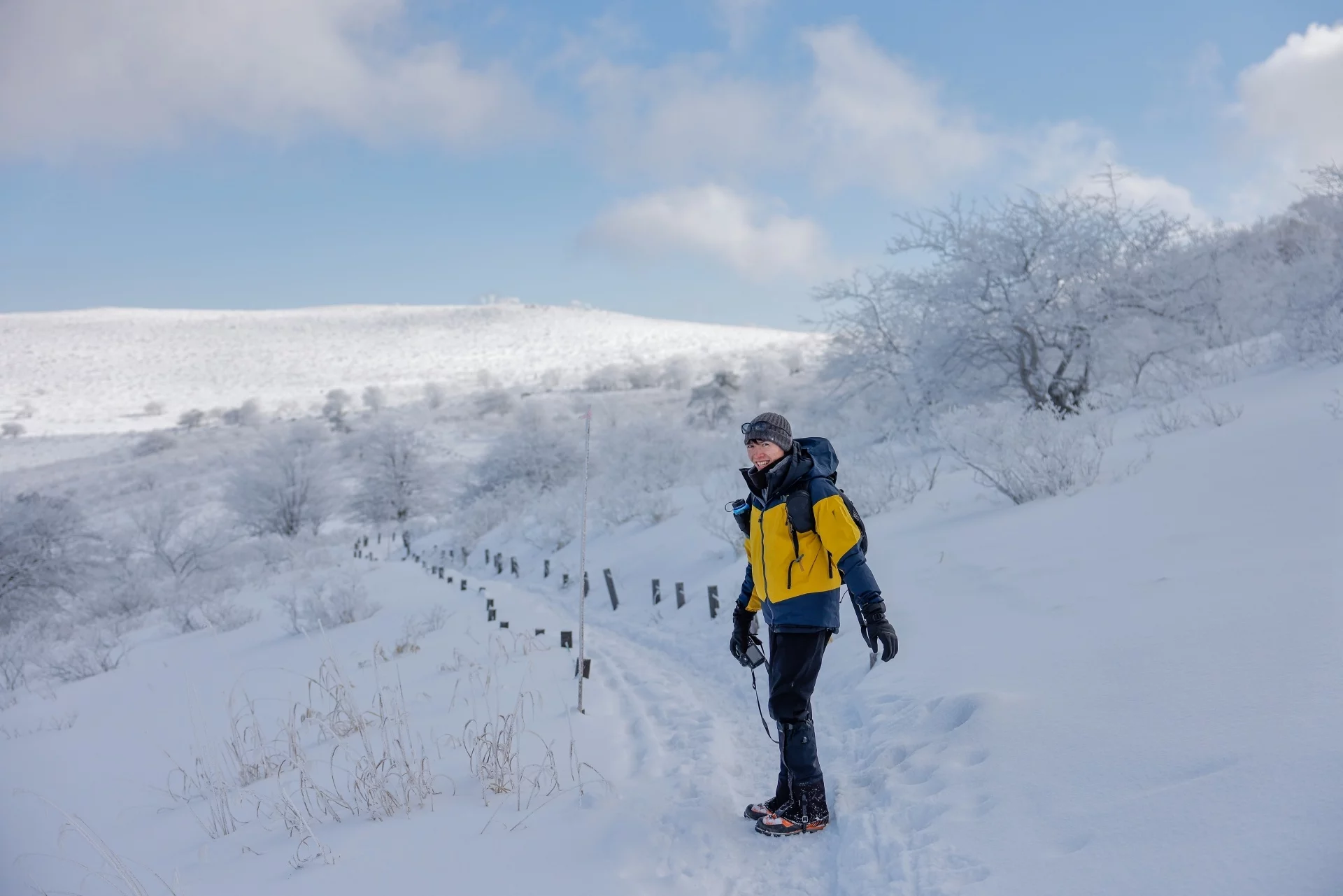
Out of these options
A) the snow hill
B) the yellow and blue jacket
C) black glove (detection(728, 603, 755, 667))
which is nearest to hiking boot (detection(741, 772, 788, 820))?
black glove (detection(728, 603, 755, 667))

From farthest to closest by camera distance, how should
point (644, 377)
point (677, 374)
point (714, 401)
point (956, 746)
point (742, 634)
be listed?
point (644, 377)
point (677, 374)
point (714, 401)
point (742, 634)
point (956, 746)

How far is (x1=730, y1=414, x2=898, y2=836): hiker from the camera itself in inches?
128

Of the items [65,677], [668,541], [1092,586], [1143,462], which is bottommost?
[65,677]

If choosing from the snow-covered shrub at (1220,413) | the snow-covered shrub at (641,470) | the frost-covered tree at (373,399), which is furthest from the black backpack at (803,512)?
the frost-covered tree at (373,399)

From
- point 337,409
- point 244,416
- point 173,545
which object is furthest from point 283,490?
point 244,416

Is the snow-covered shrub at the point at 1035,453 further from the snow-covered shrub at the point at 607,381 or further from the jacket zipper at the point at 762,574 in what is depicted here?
the snow-covered shrub at the point at 607,381

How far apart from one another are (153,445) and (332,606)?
1906 inches

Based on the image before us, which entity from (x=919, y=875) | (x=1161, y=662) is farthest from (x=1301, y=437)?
(x=919, y=875)

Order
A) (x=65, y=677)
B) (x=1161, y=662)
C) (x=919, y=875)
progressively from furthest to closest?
(x=65, y=677) < (x=1161, y=662) < (x=919, y=875)

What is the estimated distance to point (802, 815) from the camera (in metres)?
3.46

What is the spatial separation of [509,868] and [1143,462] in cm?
828

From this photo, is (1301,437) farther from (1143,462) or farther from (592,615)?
(592,615)

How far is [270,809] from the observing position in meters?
4.12

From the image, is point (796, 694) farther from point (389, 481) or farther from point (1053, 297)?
point (389, 481)
